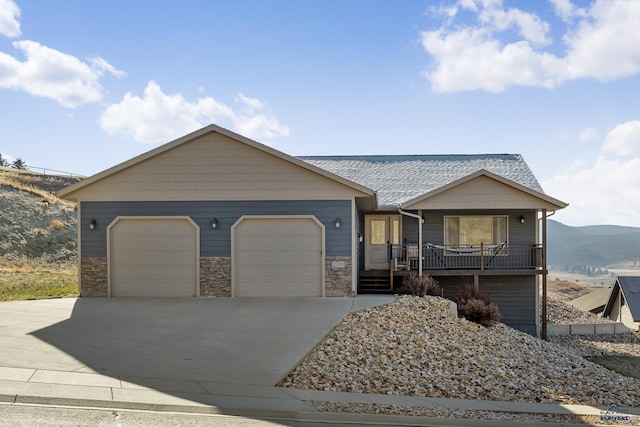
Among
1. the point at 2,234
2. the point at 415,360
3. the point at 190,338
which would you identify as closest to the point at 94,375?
the point at 190,338

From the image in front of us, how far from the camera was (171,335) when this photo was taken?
1051 centimetres

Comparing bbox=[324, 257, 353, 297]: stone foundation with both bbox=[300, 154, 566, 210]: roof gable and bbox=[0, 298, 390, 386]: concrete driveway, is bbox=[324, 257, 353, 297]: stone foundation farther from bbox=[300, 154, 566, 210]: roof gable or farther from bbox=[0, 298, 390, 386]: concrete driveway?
bbox=[300, 154, 566, 210]: roof gable

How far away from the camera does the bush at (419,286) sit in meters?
16.0

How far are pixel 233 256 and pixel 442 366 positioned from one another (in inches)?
302

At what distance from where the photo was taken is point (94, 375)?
766cm

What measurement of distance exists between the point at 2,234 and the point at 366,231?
28.1 metres

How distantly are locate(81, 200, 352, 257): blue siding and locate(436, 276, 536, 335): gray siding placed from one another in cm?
573

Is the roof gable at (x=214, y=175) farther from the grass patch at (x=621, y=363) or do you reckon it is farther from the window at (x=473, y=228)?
the grass patch at (x=621, y=363)

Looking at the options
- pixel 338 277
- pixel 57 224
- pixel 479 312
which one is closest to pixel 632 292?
pixel 479 312

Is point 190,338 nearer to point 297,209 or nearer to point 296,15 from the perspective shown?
point 297,209

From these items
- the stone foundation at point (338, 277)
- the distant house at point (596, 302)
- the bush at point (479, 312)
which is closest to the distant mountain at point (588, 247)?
the distant house at point (596, 302)

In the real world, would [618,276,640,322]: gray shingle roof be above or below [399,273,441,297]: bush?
below

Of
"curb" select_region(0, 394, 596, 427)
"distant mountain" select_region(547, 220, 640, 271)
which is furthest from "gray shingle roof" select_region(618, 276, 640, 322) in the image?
"distant mountain" select_region(547, 220, 640, 271)

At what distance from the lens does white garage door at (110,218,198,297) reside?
1565cm
